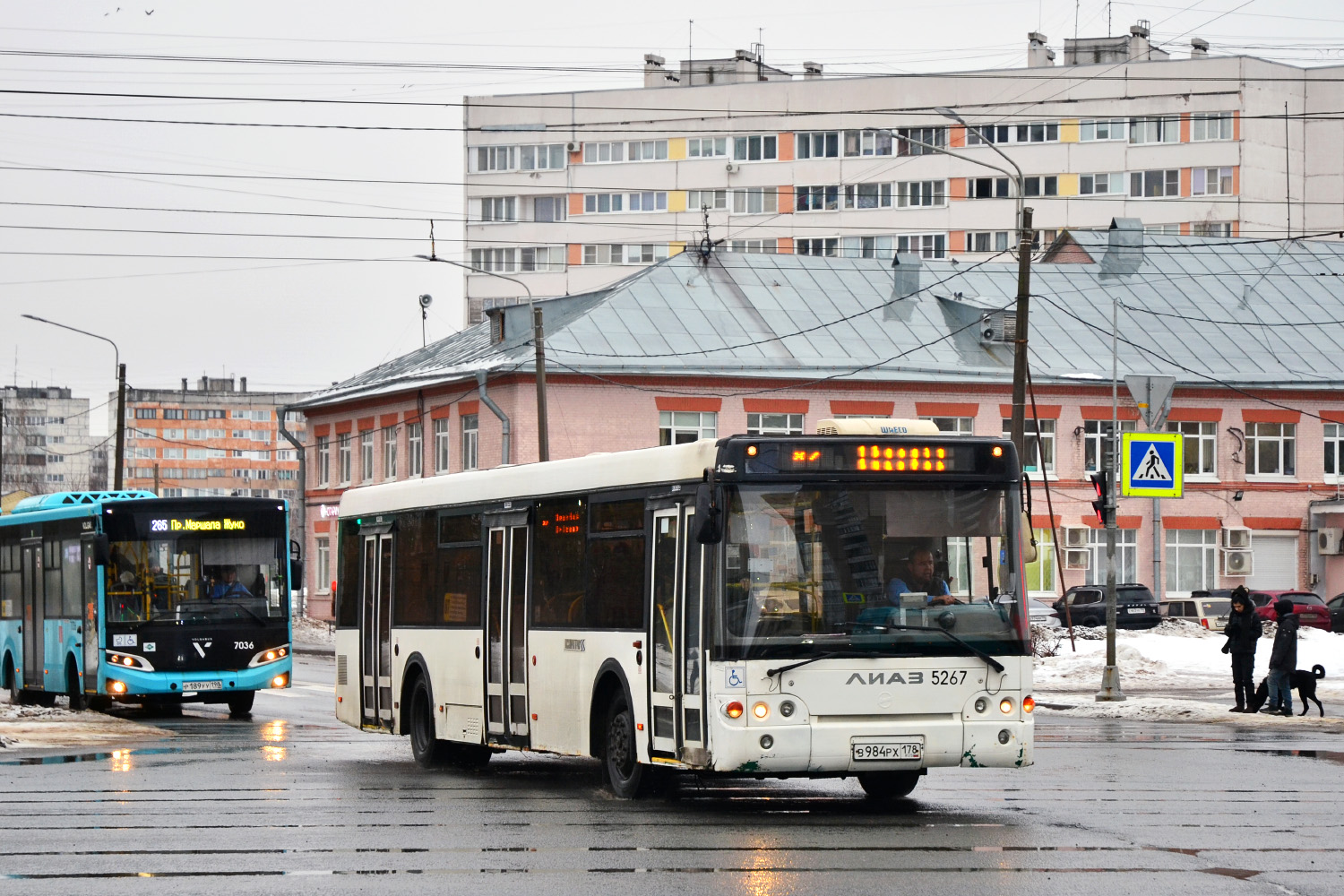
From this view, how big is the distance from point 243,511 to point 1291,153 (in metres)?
75.5

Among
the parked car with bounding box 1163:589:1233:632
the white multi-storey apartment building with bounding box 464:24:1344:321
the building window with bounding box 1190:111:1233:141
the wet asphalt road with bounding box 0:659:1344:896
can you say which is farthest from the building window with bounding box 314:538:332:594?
the building window with bounding box 1190:111:1233:141

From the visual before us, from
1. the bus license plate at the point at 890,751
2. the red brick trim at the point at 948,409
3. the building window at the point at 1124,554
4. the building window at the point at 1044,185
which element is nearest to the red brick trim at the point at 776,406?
the red brick trim at the point at 948,409

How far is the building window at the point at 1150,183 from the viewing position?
292ft

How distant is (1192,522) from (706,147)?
43.3m

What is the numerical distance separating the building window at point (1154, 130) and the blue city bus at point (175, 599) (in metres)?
69.4

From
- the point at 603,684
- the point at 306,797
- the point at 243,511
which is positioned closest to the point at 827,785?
the point at 603,684

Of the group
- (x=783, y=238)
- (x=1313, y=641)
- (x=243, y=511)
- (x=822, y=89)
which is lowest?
(x=1313, y=641)

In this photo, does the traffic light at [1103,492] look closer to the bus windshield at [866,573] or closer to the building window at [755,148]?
the bus windshield at [866,573]

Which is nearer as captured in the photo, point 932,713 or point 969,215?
point 932,713

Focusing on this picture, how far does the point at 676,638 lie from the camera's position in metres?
13.5

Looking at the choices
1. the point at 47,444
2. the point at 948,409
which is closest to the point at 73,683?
the point at 948,409

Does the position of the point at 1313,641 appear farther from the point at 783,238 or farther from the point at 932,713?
the point at 783,238

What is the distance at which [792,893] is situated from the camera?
31.4ft

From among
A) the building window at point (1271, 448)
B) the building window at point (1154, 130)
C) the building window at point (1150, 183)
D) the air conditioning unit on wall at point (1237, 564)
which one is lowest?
the air conditioning unit on wall at point (1237, 564)
